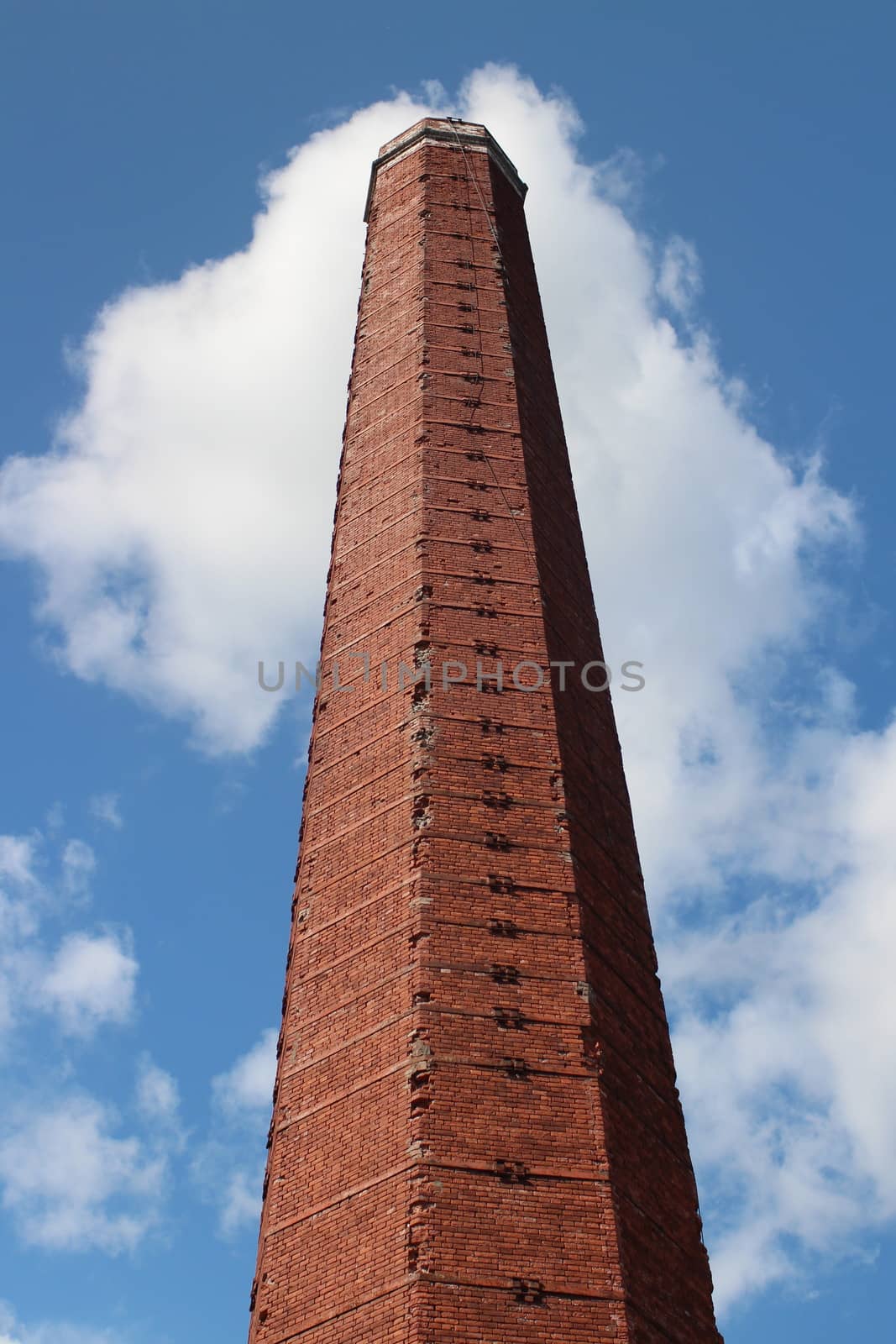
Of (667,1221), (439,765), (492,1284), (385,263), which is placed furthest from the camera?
(385,263)

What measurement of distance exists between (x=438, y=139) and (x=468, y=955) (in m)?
16.8

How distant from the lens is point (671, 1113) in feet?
42.0

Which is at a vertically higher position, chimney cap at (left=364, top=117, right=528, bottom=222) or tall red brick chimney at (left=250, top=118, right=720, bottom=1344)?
chimney cap at (left=364, top=117, right=528, bottom=222)

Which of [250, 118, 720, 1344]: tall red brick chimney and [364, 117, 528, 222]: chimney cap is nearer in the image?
[250, 118, 720, 1344]: tall red brick chimney

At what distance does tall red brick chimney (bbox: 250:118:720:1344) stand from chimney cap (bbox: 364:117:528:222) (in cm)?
665

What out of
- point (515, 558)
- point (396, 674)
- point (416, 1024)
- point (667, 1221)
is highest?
point (515, 558)

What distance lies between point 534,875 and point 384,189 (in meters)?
14.9

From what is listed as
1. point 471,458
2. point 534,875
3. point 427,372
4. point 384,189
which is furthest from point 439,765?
point 384,189

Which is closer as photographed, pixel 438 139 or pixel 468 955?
pixel 468 955

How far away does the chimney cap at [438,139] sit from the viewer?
24812 mm

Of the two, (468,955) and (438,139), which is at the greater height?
(438,139)

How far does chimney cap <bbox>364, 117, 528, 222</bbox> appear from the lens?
24.8 meters

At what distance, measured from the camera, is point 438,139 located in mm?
24844

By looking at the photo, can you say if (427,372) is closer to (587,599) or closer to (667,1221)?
(587,599)
